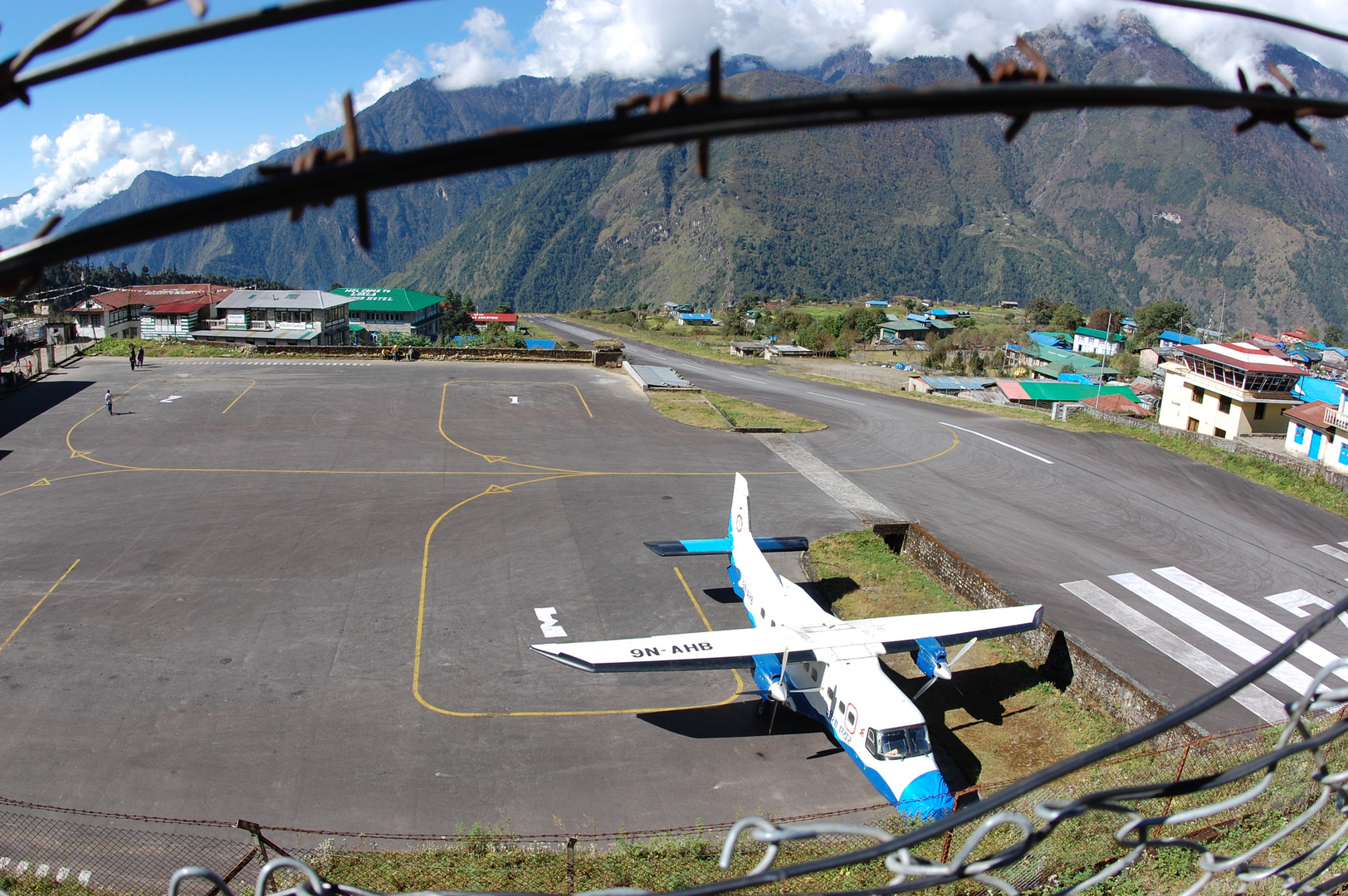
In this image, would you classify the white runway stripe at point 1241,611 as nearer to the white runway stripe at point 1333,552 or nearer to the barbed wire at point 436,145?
the white runway stripe at point 1333,552

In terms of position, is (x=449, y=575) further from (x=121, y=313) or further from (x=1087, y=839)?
(x=121, y=313)

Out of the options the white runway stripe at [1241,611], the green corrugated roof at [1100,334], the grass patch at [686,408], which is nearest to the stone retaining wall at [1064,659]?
the white runway stripe at [1241,611]

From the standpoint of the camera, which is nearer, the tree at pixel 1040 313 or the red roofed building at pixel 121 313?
the red roofed building at pixel 121 313

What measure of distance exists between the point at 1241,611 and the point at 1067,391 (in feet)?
244

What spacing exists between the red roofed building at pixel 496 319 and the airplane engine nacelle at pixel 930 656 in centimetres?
14083

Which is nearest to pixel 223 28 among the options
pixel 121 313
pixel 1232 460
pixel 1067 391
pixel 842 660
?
pixel 842 660

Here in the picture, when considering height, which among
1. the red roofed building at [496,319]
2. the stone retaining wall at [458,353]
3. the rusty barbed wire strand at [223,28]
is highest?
the rusty barbed wire strand at [223,28]

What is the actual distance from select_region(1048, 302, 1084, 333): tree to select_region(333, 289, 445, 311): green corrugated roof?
428 ft

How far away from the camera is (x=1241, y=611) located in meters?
29.3

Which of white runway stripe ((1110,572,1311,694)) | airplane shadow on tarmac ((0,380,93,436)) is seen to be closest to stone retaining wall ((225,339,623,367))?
airplane shadow on tarmac ((0,380,93,436))

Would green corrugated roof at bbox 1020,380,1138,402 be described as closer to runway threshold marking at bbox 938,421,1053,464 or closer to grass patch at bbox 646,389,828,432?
runway threshold marking at bbox 938,421,1053,464

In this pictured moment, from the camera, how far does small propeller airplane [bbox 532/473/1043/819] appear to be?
18484mm

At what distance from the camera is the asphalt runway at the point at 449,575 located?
763 inches

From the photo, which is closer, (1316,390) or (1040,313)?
(1316,390)
